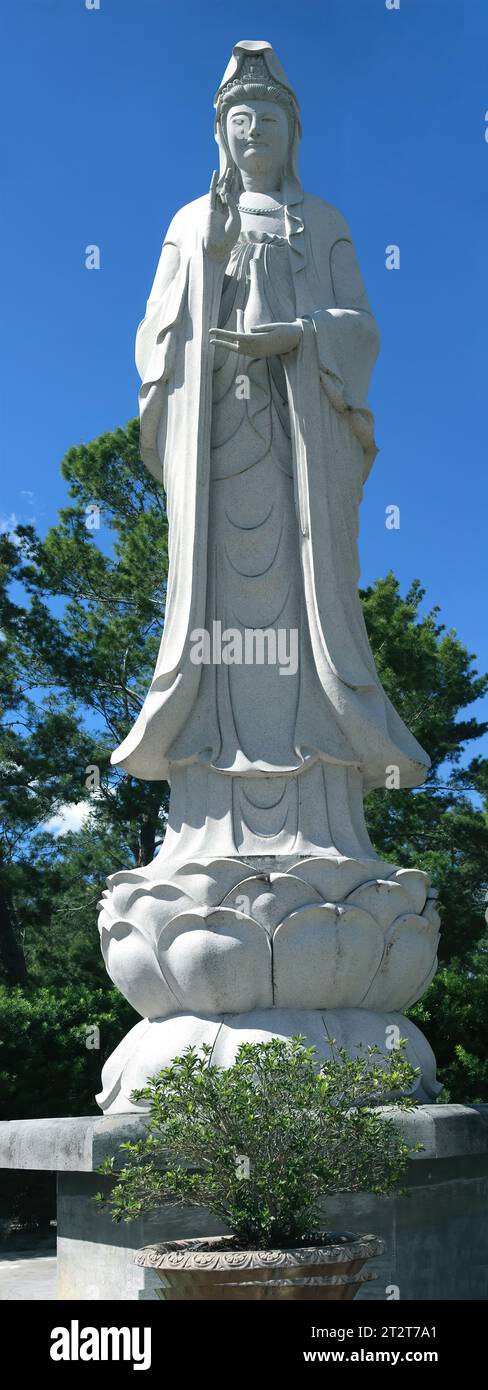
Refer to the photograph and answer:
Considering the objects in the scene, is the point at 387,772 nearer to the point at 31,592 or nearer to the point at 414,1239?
the point at 414,1239

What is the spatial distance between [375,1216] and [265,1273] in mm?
1482

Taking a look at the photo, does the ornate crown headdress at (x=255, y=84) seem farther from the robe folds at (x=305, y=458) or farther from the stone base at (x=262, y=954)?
the stone base at (x=262, y=954)

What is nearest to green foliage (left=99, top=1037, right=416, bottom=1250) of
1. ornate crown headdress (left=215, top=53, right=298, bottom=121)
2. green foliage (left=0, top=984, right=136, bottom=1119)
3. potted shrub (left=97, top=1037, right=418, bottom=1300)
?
potted shrub (left=97, top=1037, right=418, bottom=1300)

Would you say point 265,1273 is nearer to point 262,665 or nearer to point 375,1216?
point 375,1216

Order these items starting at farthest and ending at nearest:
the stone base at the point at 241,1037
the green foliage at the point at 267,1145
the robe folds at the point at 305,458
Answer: the robe folds at the point at 305,458 < the stone base at the point at 241,1037 < the green foliage at the point at 267,1145

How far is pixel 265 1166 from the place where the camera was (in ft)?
11.9

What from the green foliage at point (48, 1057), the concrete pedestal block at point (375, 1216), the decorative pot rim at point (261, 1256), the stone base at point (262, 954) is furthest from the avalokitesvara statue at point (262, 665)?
the green foliage at point (48, 1057)

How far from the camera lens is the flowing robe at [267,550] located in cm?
585

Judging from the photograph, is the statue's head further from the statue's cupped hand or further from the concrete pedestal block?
the concrete pedestal block

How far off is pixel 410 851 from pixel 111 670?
379 cm

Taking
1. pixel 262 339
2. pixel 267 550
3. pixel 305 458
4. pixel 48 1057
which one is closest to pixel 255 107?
pixel 262 339

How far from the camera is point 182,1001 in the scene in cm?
538

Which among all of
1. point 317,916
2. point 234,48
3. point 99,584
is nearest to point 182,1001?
point 317,916
